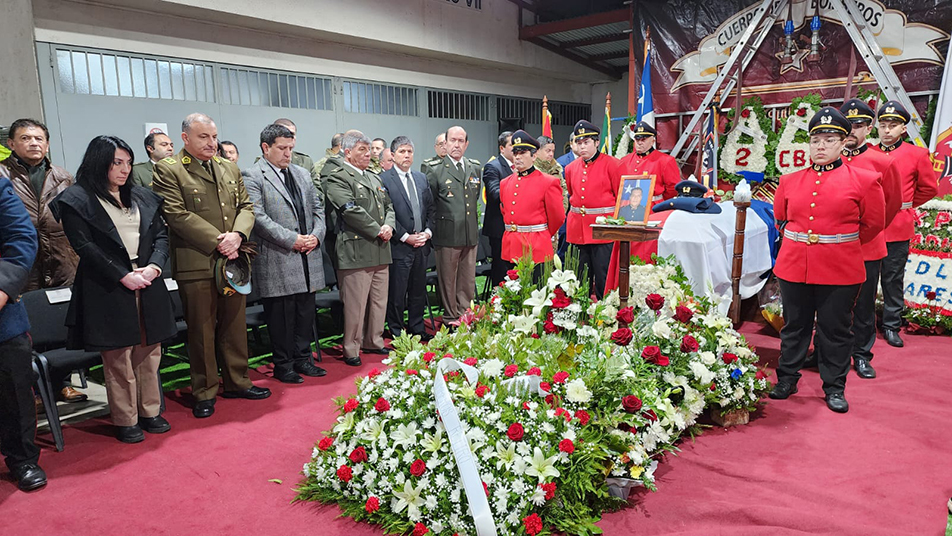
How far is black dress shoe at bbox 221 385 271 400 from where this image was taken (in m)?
3.65

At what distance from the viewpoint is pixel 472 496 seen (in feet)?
6.64

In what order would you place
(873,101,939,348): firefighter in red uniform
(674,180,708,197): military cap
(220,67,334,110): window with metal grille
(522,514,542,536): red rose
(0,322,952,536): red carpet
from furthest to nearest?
(220,67,334,110): window with metal grille, (674,180,708,197): military cap, (873,101,939,348): firefighter in red uniform, (0,322,952,536): red carpet, (522,514,542,536): red rose

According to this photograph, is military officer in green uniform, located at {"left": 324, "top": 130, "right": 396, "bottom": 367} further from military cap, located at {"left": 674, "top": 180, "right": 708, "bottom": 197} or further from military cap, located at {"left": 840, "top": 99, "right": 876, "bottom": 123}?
military cap, located at {"left": 840, "top": 99, "right": 876, "bottom": 123}

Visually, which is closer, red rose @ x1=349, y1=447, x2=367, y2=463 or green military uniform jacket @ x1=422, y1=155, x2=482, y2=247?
red rose @ x1=349, y1=447, x2=367, y2=463

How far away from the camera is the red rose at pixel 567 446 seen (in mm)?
2154

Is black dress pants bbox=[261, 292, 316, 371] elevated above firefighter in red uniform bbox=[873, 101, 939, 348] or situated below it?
below

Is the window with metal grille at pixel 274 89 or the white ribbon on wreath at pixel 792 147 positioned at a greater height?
the window with metal grille at pixel 274 89

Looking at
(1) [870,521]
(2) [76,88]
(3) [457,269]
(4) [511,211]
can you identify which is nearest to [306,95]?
Answer: (2) [76,88]

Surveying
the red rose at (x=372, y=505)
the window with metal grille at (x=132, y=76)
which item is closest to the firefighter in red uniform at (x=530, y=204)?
the red rose at (x=372, y=505)

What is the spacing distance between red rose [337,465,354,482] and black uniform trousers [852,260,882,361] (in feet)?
10.5

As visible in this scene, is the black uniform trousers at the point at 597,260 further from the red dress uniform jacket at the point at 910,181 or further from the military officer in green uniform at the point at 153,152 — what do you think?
the military officer in green uniform at the point at 153,152

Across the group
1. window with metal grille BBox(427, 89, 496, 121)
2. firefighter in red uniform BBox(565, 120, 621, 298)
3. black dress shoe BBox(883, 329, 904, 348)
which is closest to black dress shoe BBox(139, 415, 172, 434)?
firefighter in red uniform BBox(565, 120, 621, 298)

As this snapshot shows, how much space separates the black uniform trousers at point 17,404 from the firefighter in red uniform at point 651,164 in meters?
3.99

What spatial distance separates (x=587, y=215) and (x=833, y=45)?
4.66 meters
